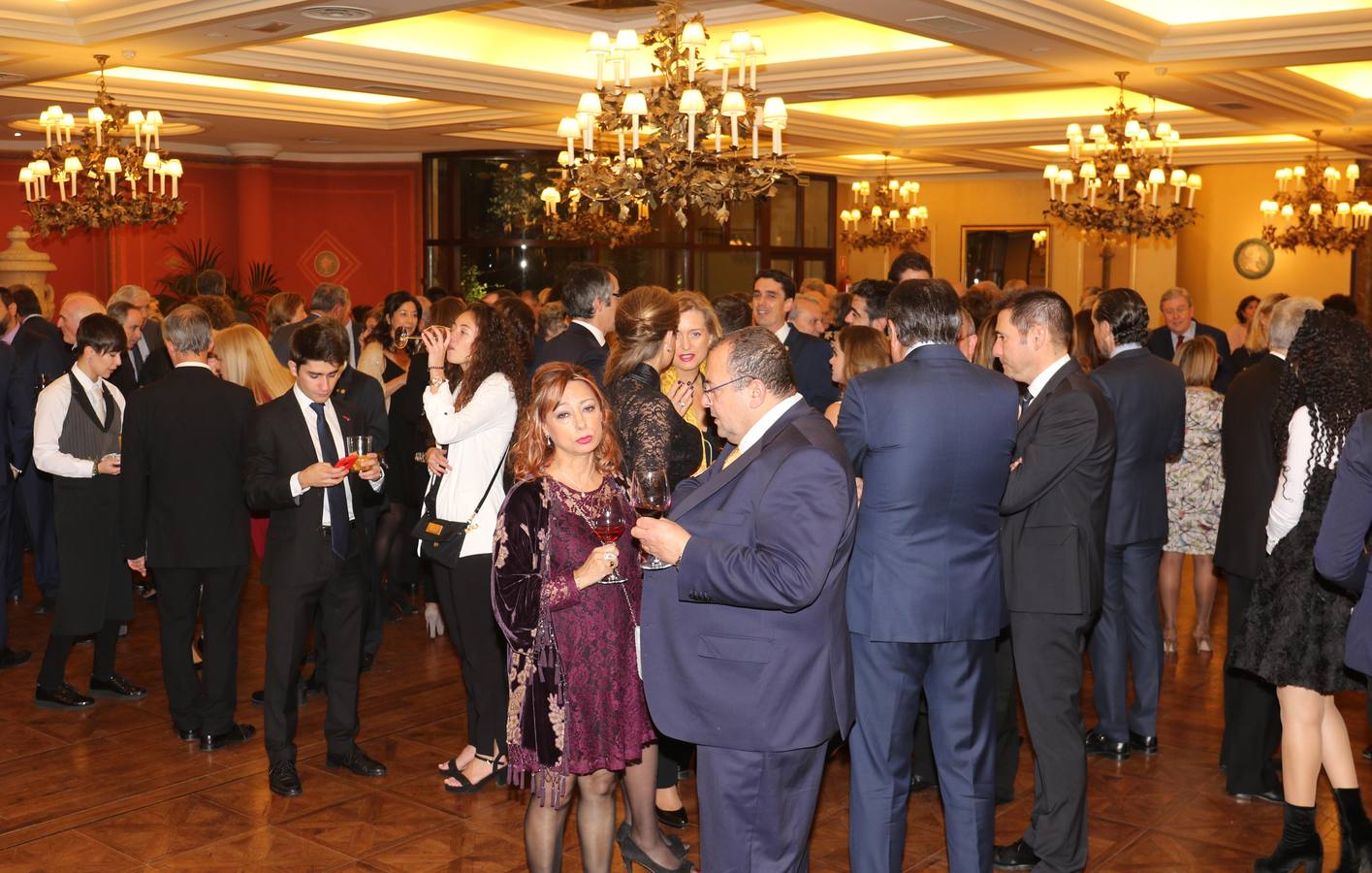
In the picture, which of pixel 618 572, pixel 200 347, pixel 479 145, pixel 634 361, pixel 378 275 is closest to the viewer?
pixel 618 572

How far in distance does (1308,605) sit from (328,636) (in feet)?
10.9

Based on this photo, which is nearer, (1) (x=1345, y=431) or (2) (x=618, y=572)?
(2) (x=618, y=572)

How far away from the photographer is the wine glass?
284 cm

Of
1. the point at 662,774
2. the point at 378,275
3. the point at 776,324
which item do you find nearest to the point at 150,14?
the point at 776,324

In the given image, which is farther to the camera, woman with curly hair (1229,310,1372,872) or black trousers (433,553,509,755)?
black trousers (433,553,509,755)

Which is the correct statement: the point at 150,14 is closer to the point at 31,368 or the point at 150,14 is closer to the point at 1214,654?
the point at 31,368

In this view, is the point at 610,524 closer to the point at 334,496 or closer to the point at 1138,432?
the point at 334,496

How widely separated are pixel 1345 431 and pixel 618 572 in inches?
85.6

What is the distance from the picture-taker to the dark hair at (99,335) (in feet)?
18.0

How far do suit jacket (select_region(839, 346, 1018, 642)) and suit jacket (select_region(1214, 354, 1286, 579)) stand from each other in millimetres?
1669

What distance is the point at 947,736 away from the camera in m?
3.54

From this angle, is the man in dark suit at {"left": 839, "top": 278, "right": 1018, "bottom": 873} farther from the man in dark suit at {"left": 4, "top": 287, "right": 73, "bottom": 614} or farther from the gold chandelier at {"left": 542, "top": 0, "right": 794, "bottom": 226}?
the man in dark suit at {"left": 4, "top": 287, "right": 73, "bottom": 614}

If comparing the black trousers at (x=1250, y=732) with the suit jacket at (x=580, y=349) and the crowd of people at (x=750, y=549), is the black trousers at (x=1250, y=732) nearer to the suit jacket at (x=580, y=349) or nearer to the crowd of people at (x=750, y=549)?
the crowd of people at (x=750, y=549)

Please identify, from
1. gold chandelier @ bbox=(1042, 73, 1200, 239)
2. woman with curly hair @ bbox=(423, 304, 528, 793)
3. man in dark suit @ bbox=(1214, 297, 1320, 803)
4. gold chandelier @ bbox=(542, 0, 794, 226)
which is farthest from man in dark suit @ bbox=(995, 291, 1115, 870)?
gold chandelier @ bbox=(1042, 73, 1200, 239)
